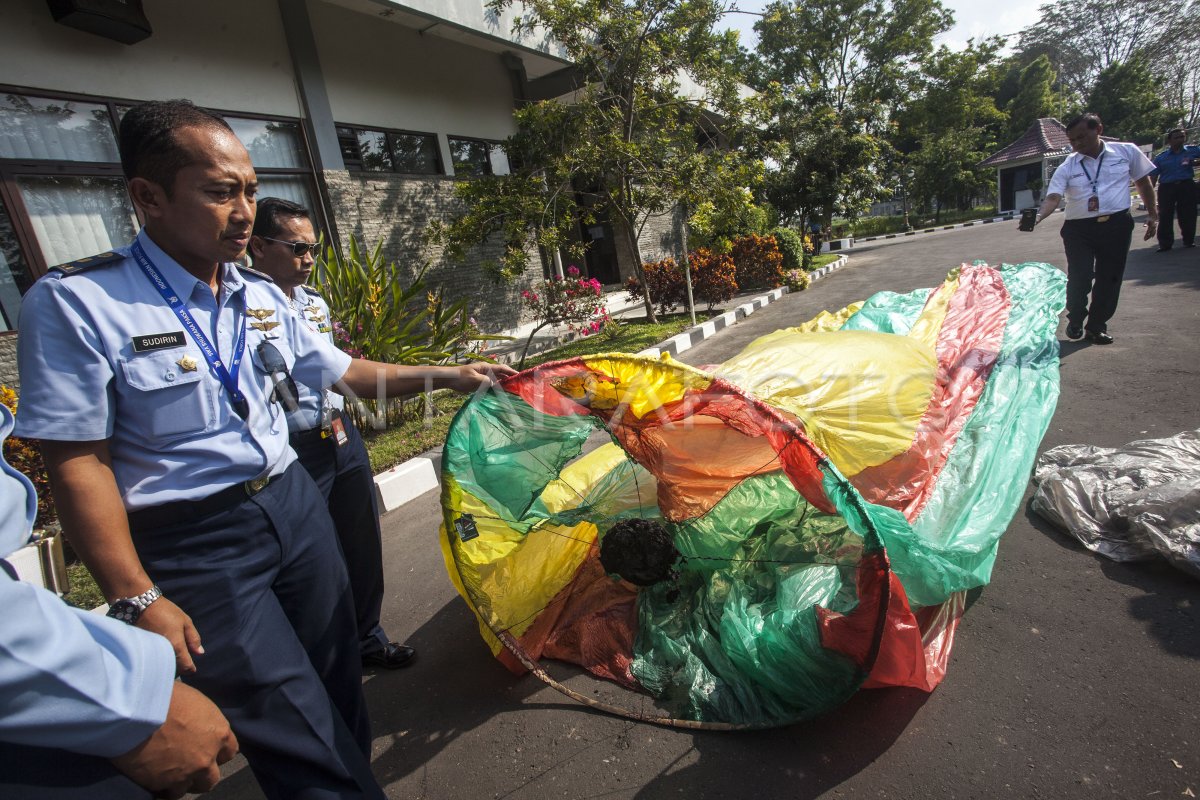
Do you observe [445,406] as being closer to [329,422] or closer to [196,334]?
[329,422]

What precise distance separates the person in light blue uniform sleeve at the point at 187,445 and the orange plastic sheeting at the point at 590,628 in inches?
36.6

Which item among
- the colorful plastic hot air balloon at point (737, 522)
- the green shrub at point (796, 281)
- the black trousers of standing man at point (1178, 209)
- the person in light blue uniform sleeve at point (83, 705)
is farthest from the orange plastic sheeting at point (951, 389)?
the green shrub at point (796, 281)

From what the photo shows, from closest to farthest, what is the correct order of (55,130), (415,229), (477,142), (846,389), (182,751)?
(182,751)
(846,389)
(55,130)
(415,229)
(477,142)

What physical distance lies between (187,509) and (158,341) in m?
0.37

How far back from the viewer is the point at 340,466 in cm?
227

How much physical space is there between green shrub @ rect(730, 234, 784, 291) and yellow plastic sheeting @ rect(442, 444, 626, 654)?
11.0m

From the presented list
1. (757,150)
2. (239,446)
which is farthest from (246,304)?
(757,150)

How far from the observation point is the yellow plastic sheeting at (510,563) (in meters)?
2.35

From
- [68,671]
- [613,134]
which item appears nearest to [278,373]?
[68,671]

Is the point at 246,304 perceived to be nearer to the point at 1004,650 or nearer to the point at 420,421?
the point at 1004,650

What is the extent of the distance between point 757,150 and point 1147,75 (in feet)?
122

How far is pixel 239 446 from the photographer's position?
4.49 feet

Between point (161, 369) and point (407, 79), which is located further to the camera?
point (407, 79)

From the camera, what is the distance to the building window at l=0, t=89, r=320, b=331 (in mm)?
5180
